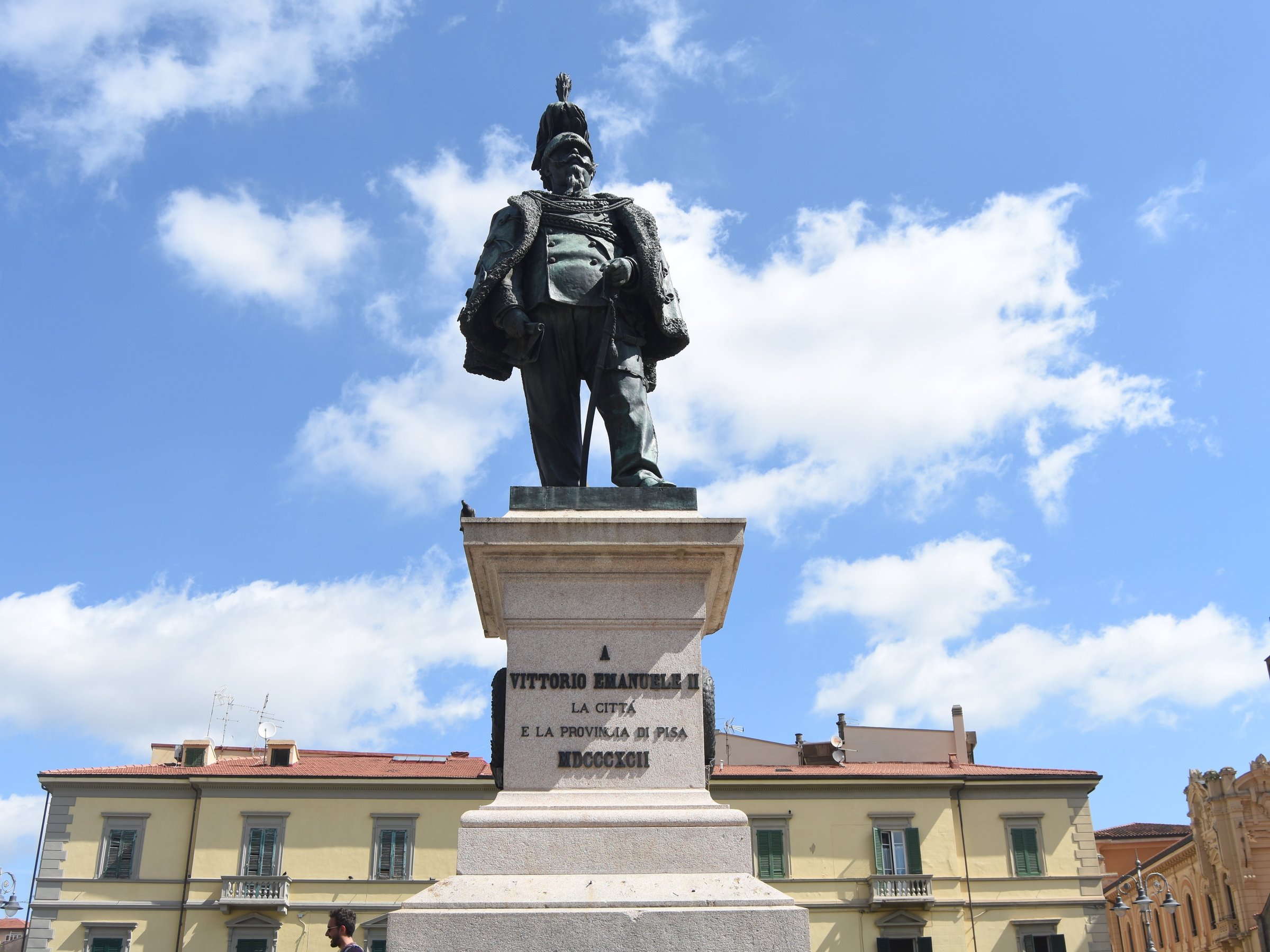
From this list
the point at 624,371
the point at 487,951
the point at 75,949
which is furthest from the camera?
the point at 75,949

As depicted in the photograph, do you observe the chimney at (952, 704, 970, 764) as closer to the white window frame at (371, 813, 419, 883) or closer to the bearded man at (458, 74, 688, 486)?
the white window frame at (371, 813, 419, 883)

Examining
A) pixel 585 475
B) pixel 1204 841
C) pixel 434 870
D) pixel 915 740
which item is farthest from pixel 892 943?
pixel 585 475

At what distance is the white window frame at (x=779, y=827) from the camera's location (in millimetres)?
39375

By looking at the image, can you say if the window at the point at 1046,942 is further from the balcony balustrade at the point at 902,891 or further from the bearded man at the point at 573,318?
the bearded man at the point at 573,318

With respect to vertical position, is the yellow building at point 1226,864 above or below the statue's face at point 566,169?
above

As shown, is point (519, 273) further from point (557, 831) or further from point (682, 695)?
point (557, 831)

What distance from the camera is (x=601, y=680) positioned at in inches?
247

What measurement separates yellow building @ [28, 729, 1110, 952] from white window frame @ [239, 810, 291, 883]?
0.05 metres

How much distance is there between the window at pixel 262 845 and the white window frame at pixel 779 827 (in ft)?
51.4

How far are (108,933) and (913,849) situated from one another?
87.4ft

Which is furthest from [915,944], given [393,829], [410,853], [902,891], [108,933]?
[108,933]

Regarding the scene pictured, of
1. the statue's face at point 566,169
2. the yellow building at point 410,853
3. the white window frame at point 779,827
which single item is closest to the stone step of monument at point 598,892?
the statue's face at point 566,169

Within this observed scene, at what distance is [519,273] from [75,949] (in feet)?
127

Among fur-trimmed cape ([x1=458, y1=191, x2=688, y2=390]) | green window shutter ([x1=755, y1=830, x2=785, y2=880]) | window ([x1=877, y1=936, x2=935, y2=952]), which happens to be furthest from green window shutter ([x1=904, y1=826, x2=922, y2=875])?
fur-trimmed cape ([x1=458, y1=191, x2=688, y2=390])
